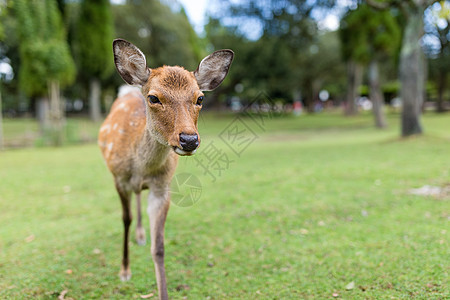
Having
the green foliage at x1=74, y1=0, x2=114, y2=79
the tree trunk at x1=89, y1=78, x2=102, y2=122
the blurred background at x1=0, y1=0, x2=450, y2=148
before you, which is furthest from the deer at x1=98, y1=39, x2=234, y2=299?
the tree trunk at x1=89, y1=78, x2=102, y2=122

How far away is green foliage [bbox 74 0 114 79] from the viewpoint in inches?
714

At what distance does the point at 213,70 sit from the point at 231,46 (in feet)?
79.9

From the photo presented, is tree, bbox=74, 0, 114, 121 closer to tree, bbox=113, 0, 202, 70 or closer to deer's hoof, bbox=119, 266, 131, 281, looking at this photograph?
tree, bbox=113, 0, 202, 70

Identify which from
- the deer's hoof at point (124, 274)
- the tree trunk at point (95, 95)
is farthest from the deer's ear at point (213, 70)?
the tree trunk at point (95, 95)

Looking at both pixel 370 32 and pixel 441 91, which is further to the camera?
pixel 441 91

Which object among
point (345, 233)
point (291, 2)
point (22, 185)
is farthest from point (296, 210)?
point (291, 2)

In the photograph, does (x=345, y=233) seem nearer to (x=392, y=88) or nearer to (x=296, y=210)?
(x=296, y=210)

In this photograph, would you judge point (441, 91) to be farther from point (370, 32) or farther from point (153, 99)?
point (153, 99)

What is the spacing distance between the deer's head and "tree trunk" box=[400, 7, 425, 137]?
9576 mm

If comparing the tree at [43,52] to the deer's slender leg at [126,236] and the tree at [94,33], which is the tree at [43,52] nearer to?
the tree at [94,33]

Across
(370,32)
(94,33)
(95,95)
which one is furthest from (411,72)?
(95,95)

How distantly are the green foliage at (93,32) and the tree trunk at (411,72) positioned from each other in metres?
14.4

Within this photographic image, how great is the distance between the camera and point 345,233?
4.23 metres

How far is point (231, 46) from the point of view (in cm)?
2609
